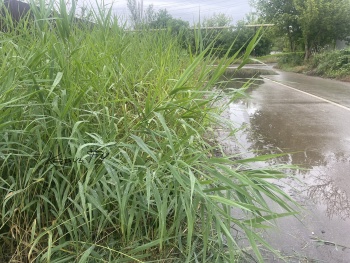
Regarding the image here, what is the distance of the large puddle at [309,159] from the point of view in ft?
9.07

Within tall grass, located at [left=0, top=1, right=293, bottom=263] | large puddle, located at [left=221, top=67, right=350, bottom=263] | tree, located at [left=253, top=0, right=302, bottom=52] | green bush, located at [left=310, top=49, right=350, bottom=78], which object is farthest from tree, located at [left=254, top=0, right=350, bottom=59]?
tall grass, located at [left=0, top=1, right=293, bottom=263]

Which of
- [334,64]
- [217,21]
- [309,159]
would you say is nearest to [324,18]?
[334,64]

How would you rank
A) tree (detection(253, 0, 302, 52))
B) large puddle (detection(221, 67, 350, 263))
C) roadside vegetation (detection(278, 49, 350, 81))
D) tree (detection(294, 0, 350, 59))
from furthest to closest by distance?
1. tree (detection(253, 0, 302, 52))
2. tree (detection(294, 0, 350, 59))
3. roadside vegetation (detection(278, 49, 350, 81))
4. large puddle (detection(221, 67, 350, 263))

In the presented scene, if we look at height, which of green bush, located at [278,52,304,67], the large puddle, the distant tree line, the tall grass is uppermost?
the distant tree line

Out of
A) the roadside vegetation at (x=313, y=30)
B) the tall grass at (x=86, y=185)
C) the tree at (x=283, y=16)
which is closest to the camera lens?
the tall grass at (x=86, y=185)

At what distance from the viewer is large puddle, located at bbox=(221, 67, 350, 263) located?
2.76 meters

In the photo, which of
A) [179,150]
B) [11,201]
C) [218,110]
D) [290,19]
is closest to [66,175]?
[11,201]

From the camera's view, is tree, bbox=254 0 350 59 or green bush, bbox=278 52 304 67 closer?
tree, bbox=254 0 350 59

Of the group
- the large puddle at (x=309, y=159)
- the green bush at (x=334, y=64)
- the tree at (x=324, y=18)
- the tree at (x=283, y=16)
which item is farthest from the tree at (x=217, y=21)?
the tree at (x=283, y=16)

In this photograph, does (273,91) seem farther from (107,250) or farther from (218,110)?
(107,250)

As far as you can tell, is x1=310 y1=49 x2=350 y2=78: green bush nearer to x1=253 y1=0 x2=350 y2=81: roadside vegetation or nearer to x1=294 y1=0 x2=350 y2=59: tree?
x1=253 y1=0 x2=350 y2=81: roadside vegetation

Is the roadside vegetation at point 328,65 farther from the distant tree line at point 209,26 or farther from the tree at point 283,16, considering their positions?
the distant tree line at point 209,26

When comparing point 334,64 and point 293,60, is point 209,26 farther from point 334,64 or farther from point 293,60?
point 293,60

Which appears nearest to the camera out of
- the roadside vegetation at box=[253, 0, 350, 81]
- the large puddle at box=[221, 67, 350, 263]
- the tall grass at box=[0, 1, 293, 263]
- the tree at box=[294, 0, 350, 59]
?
the tall grass at box=[0, 1, 293, 263]
